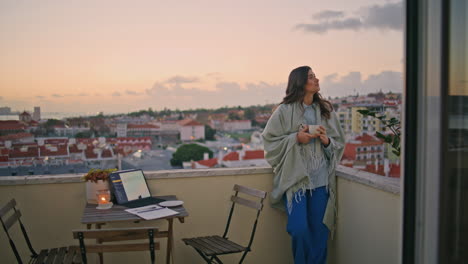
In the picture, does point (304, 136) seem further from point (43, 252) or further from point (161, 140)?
point (161, 140)

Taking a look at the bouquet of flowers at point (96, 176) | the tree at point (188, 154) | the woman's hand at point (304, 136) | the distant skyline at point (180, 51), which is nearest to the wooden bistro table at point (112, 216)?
the bouquet of flowers at point (96, 176)

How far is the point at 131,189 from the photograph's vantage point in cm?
328

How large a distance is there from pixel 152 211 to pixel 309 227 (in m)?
1.26

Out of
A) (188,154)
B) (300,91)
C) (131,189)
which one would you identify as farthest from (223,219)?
(188,154)

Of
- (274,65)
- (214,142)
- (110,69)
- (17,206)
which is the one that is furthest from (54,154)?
(274,65)

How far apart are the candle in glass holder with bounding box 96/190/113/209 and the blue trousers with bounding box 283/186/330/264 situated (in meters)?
1.37

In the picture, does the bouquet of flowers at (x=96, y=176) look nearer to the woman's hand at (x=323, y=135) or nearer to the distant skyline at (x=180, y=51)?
the woman's hand at (x=323, y=135)

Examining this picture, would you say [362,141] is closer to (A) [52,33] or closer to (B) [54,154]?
(B) [54,154]

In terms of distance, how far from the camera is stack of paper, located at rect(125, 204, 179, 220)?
280cm

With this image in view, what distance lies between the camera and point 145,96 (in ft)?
22.2

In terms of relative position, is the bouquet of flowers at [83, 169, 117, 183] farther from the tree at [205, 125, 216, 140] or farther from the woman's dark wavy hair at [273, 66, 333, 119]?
the tree at [205, 125, 216, 140]

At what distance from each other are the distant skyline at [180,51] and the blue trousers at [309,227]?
119 cm

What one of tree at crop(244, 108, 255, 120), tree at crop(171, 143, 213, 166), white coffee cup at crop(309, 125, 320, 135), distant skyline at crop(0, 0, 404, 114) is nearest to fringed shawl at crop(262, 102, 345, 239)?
white coffee cup at crop(309, 125, 320, 135)

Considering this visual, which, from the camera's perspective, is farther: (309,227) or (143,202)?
(309,227)
